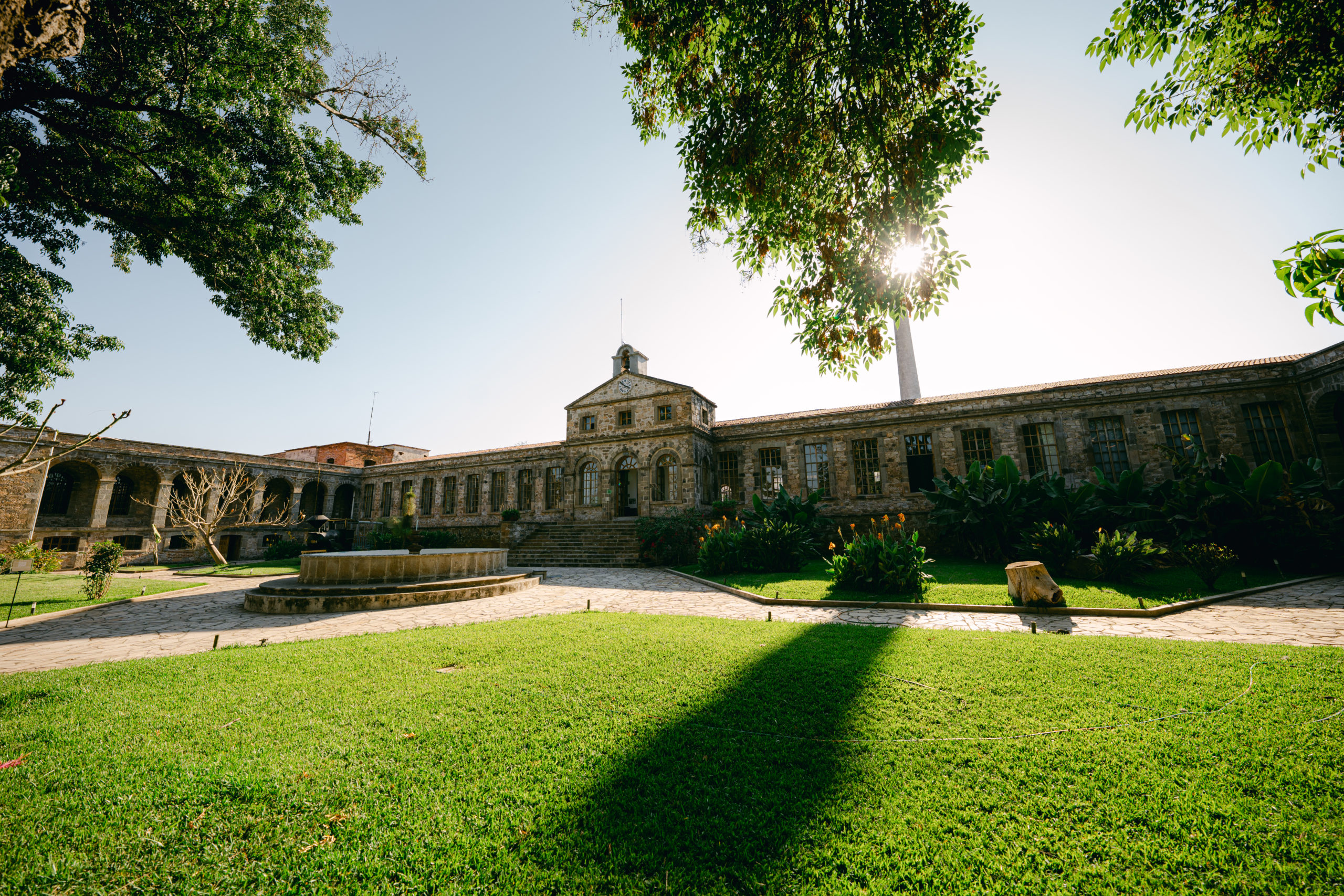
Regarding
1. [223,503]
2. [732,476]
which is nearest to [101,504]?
[223,503]

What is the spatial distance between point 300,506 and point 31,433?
1123cm

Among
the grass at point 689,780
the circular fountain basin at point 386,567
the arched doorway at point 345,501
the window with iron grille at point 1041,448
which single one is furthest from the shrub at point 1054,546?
the arched doorway at point 345,501

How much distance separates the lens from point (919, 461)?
62.0 feet

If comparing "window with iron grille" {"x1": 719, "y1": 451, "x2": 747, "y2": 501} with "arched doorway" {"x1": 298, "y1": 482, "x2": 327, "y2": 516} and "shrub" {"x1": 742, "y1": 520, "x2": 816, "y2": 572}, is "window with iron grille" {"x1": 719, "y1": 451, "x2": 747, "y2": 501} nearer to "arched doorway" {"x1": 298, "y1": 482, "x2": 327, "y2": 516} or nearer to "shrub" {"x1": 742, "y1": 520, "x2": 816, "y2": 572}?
"shrub" {"x1": 742, "y1": 520, "x2": 816, "y2": 572}

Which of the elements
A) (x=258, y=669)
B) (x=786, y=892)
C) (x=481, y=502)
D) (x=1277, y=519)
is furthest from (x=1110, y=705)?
(x=481, y=502)

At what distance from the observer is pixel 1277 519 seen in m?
9.62

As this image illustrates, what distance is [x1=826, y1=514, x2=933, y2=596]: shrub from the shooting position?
30.1 ft

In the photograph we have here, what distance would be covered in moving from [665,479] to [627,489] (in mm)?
4173

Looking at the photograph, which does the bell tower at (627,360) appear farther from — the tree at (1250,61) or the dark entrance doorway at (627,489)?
the tree at (1250,61)


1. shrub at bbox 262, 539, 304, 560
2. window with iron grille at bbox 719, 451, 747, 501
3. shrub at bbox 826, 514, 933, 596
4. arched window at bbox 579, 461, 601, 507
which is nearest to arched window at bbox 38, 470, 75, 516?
shrub at bbox 262, 539, 304, 560

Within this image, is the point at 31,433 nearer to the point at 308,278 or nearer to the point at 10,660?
the point at 308,278

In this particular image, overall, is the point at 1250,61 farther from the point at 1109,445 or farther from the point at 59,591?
the point at 59,591

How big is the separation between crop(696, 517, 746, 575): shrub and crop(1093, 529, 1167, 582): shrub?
788cm

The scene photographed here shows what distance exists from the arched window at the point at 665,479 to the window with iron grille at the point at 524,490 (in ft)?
27.5
